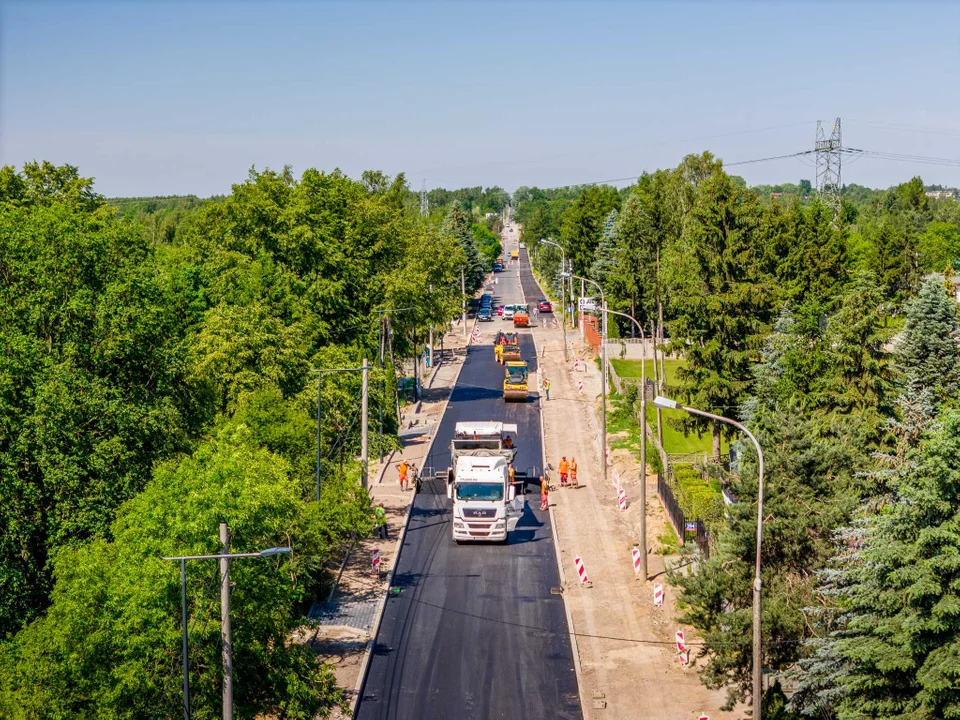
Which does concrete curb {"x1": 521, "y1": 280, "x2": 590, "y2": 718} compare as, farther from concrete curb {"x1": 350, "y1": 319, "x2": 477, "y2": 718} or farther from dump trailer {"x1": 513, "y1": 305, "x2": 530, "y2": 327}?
dump trailer {"x1": 513, "y1": 305, "x2": 530, "y2": 327}

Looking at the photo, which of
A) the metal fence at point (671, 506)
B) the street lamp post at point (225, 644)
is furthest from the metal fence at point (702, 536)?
the street lamp post at point (225, 644)

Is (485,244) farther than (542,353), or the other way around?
(485,244)

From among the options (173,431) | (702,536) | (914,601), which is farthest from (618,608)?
(173,431)

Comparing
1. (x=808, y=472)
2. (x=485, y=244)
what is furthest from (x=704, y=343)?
(x=485, y=244)

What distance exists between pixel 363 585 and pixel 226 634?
1493 cm

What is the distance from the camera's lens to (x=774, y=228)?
7181cm

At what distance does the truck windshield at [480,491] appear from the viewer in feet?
127

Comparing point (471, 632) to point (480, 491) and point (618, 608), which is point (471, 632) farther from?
point (480, 491)

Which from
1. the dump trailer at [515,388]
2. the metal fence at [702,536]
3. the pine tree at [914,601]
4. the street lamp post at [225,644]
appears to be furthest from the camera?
the dump trailer at [515,388]

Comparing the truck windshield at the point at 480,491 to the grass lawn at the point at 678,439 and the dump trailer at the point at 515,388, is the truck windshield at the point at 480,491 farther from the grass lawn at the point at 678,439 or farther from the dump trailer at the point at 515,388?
the dump trailer at the point at 515,388

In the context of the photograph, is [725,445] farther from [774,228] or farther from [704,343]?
[774,228]

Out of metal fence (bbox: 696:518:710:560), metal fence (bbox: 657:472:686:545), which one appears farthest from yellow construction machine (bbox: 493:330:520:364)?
metal fence (bbox: 696:518:710:560)

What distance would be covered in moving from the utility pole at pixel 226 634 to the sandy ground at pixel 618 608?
9.83 metres

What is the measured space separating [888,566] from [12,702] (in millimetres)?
17377
